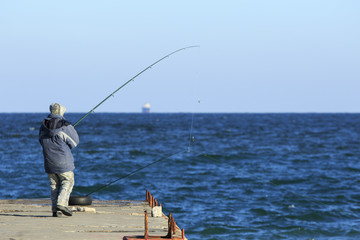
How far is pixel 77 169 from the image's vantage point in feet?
83.7

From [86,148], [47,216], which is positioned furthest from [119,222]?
[86,148]

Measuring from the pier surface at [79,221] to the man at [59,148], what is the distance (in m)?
0.42

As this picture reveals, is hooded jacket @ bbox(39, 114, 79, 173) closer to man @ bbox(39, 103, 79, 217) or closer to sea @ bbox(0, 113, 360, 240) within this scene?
man @ bbox(39, 103, 79, 217)

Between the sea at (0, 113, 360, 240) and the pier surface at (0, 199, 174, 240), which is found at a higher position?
the pier surface at (0, 199, 174, 240)

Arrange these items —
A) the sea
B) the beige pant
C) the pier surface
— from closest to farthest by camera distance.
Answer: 1. the pier surface
2. the beige pant
3. the sea

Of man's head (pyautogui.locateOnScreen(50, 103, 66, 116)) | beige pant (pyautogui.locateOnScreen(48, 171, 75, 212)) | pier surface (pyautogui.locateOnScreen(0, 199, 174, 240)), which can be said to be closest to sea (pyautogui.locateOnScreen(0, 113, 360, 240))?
pier surface (pyautogui.locateOnScreen(0, 199, 174, 240))

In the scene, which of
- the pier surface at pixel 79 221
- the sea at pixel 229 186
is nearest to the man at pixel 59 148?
the pier surface at pixel 79 221

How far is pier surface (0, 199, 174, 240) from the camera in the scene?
733 cm

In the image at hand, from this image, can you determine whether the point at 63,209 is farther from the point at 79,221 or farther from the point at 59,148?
the point at 59,148

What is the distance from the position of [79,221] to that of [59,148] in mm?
1012

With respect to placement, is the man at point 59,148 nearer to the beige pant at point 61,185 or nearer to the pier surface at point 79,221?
the beige pant at point 61,185

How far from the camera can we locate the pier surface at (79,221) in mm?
7332

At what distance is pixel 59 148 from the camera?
8.46 meters

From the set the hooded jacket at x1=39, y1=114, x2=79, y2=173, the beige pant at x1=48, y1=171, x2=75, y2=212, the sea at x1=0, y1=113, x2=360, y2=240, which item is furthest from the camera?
the sea at x1=0, y1=113, x2=360, y2=240
